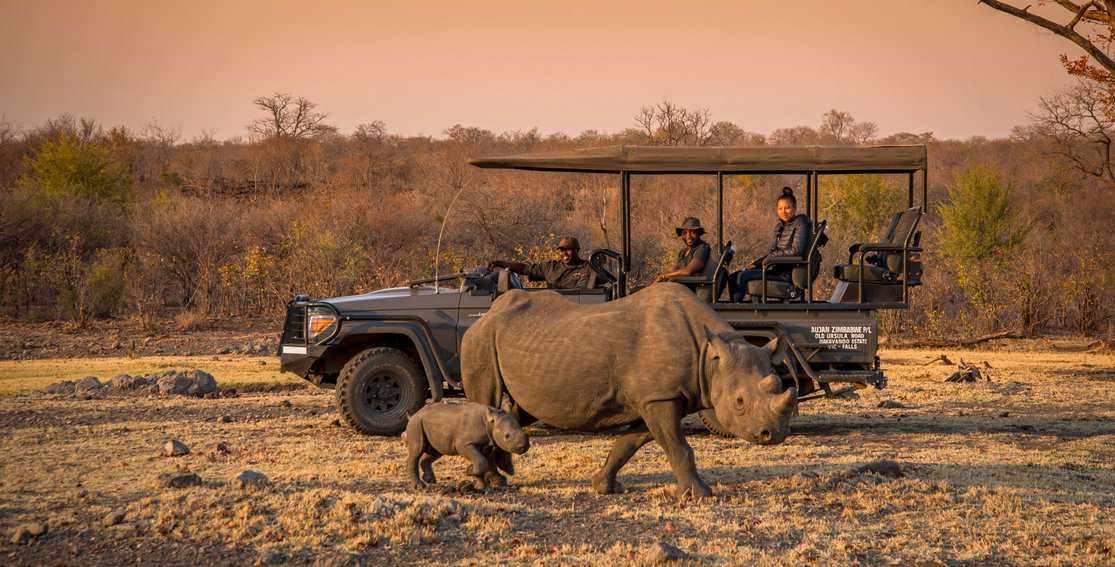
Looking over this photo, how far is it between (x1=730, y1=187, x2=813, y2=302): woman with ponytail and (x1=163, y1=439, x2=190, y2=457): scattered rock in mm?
5419

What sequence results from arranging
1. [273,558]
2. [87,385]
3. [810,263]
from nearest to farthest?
[273,558], [810,263], [87,385]

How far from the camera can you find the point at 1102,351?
20000 mm

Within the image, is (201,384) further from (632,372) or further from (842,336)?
(842,336)

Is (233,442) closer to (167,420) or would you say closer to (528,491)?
(167,420)

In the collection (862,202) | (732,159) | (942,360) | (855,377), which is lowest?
(942,360)

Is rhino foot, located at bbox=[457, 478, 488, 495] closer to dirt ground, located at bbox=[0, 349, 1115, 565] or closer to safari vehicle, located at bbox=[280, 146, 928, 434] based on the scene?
dirt ground, located at bbox=[0, 349, 1115, 565]

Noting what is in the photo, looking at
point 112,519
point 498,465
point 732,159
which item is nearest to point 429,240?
point 732,159

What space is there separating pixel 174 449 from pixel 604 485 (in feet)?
13.3

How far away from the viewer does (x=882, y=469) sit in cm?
855

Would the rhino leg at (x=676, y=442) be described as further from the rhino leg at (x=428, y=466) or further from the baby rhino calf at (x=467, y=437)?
the rhino leg at (x=428, y=466)

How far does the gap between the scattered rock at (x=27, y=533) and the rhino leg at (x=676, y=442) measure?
4027mm

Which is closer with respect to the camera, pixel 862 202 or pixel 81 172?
pixel 862 202

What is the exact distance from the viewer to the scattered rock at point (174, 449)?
9.52m

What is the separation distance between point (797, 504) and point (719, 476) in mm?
1110
